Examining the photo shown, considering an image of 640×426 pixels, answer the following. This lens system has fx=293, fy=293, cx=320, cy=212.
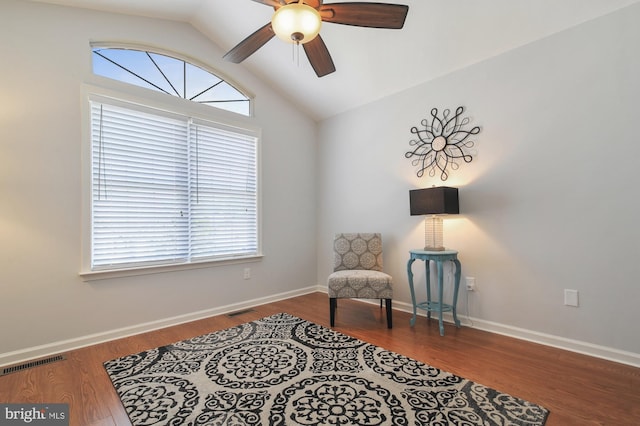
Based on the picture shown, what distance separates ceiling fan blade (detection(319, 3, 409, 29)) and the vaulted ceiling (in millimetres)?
1053

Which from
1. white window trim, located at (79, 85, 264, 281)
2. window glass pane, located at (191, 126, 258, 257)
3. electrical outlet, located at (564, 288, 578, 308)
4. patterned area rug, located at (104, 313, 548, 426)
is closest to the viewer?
patterned area rug, located at (104, 313, 548, 426)

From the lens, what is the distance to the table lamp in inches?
110

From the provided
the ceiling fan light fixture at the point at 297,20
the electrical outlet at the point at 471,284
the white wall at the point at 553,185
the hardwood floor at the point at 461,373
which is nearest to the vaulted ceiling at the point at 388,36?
the white wall at the point at 553,185

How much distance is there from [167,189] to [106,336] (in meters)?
1.48

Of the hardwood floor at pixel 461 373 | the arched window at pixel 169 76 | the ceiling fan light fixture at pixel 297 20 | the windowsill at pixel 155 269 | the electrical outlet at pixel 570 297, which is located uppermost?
the arched window at pixel 169 76

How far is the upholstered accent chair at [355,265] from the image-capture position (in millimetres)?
3035

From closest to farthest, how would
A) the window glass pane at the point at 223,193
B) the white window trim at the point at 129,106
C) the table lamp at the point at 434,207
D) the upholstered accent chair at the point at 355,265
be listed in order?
the white window trim at the point at 129,106, the table lamp at the point at 434,207, the upholstered accent chair at the point at 355,265, the window glass pane at the point at 223,193

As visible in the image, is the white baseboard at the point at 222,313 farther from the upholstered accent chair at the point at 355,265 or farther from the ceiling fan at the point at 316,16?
the ceiling fan at the point at 316,16

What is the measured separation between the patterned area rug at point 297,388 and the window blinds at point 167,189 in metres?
1.06

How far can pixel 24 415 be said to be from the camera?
166 centimetres

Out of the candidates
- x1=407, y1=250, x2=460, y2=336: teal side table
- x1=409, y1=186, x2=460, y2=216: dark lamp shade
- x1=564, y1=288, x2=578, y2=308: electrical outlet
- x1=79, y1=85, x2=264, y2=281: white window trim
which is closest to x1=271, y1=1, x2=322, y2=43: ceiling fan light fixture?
x1=409, y1=186, x2=460, y2=216: dark lamp shade

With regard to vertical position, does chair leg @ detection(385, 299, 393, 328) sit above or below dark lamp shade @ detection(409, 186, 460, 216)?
below

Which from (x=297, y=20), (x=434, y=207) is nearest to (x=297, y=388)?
(x=434, y=207)

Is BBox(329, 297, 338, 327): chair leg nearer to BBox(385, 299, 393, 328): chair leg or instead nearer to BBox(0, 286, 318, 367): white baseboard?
BBox(385, 299, 393, 328): chair leg
